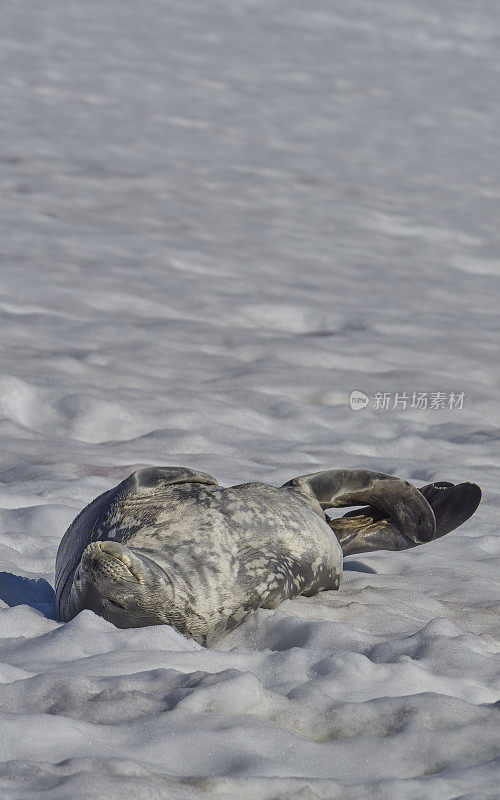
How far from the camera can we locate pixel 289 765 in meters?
1.91

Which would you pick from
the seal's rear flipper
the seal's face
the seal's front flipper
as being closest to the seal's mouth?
the seal's face

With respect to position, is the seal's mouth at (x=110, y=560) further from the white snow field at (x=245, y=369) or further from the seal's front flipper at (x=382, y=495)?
the seal's front flipper at (x=382, y=495)

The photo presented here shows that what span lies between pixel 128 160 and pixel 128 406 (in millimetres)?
5647

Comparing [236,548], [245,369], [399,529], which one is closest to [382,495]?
[399,529]

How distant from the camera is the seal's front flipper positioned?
3270mm

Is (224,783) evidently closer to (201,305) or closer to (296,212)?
(201,305)

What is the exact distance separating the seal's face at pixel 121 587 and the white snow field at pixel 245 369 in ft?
0.16

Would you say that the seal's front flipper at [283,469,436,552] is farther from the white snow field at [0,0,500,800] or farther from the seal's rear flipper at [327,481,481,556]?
the white snow field at [0,0,500,800]

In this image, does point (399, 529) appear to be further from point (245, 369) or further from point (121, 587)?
point (245, 369)

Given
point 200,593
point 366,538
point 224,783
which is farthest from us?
point 366,538

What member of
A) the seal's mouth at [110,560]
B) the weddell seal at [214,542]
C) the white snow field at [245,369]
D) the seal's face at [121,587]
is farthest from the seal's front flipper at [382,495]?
the seal's mouth at [110,560]

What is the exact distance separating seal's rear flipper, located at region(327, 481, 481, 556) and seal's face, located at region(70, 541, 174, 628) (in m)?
1.01

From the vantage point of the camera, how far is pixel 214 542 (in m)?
2.68

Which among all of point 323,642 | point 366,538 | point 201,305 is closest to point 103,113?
point 201,305
